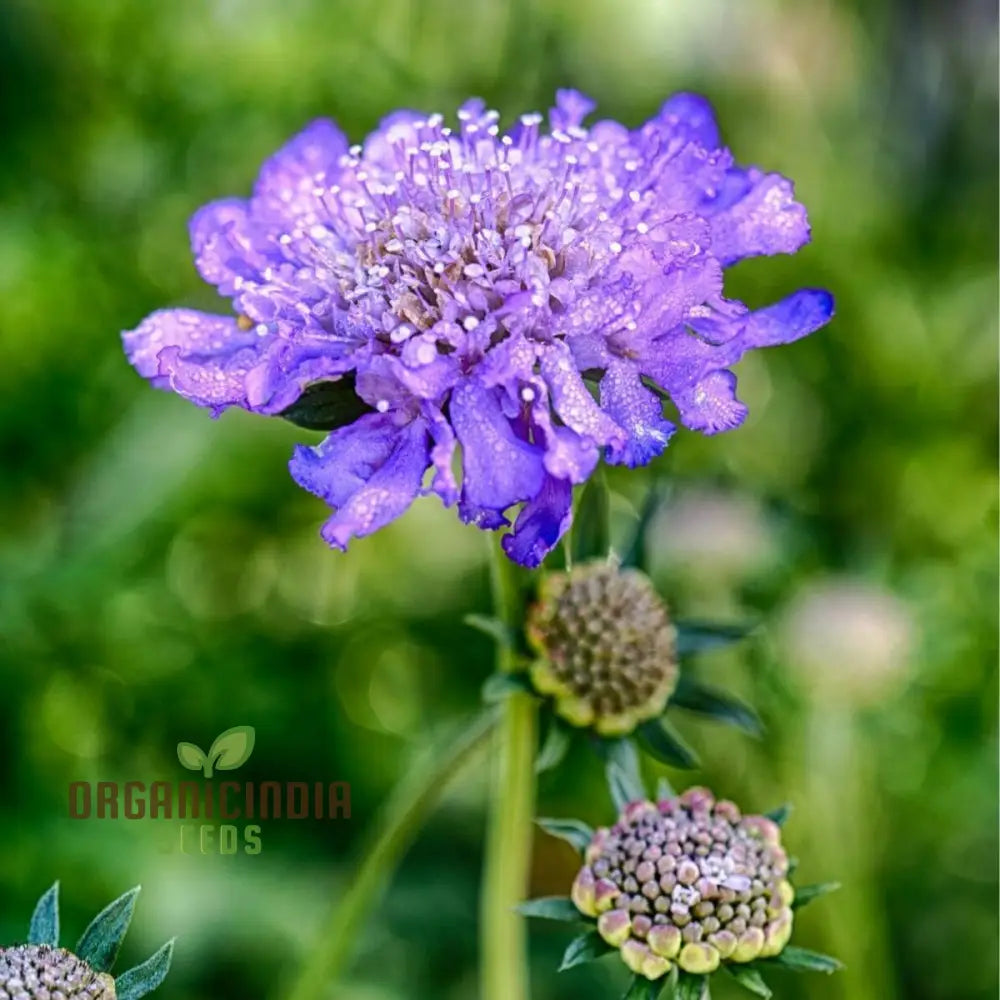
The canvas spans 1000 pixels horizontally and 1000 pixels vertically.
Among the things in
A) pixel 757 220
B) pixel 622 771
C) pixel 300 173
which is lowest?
pixel 622 771

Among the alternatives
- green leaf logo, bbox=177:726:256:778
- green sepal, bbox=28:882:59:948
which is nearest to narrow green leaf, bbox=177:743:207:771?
green leaf logo, bbox=177:726:256:778

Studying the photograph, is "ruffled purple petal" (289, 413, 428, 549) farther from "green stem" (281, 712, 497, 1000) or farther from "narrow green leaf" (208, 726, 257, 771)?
"narrow green leaf" (208, 726, 257, 771)

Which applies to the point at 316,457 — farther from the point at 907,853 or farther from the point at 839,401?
the point at 839,401

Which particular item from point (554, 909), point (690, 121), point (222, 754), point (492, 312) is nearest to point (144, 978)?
point (554, 909)

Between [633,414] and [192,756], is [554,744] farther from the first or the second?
[192,756]

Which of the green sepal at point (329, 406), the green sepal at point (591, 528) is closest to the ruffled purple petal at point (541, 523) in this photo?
the green sepal at point (329, 406)

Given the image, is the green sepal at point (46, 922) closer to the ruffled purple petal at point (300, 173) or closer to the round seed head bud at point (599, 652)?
the round seed head bud at point (599, 652)

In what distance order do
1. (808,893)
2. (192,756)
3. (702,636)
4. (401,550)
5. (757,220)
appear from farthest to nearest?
(401,550)
(192,756)
(702,636)
(757,220)
(808,893)
